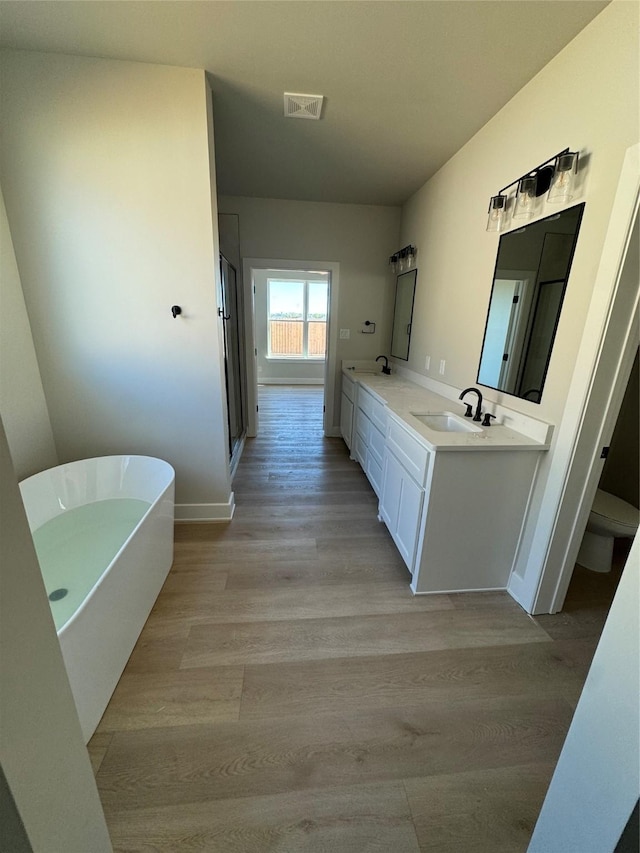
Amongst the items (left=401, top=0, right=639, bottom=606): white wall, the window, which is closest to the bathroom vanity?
(left=401, top=0, right=639, bottom=606): white wall

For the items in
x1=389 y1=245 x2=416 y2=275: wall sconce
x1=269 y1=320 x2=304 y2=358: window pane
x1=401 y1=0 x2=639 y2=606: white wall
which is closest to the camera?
x1=401 y1=0 x2=639 y2=606: white wall

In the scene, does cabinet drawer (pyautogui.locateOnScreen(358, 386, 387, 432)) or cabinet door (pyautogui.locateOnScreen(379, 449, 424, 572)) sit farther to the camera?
cabinet drawer (pyautogui.locateOnScreen(358, 386, 387, 432))

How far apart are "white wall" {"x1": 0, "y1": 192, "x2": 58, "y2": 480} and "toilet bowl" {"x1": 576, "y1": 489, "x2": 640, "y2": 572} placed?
136 inches

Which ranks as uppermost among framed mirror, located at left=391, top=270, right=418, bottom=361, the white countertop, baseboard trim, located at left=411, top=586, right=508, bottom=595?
framed mirror, located at left=391, top=270, right=418, bottom=361

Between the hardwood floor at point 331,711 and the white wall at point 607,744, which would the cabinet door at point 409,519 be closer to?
the hardwood floor at point 331,711

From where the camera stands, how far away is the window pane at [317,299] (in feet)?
23.4

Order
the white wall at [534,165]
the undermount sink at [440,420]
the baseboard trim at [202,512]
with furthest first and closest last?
the baseboard trim at [202,512] → the undermount sink at [440,420] → the white wall at [534,165]

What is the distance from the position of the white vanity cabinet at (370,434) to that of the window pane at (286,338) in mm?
4453

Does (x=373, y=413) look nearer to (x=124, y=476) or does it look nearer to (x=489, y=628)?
(x=489, y=628)

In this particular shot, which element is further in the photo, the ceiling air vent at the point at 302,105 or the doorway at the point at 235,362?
the doorway at the point at 235,362

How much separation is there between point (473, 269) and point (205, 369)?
194cm

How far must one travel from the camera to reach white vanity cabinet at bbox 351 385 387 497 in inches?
102

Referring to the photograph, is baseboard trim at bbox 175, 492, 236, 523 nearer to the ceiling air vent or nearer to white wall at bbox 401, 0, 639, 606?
white wall at bbox 401, 0, 639, 606

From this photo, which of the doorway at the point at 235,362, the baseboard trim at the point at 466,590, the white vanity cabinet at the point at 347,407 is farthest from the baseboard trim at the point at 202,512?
the white vanity cabinet at the point at 347,407
